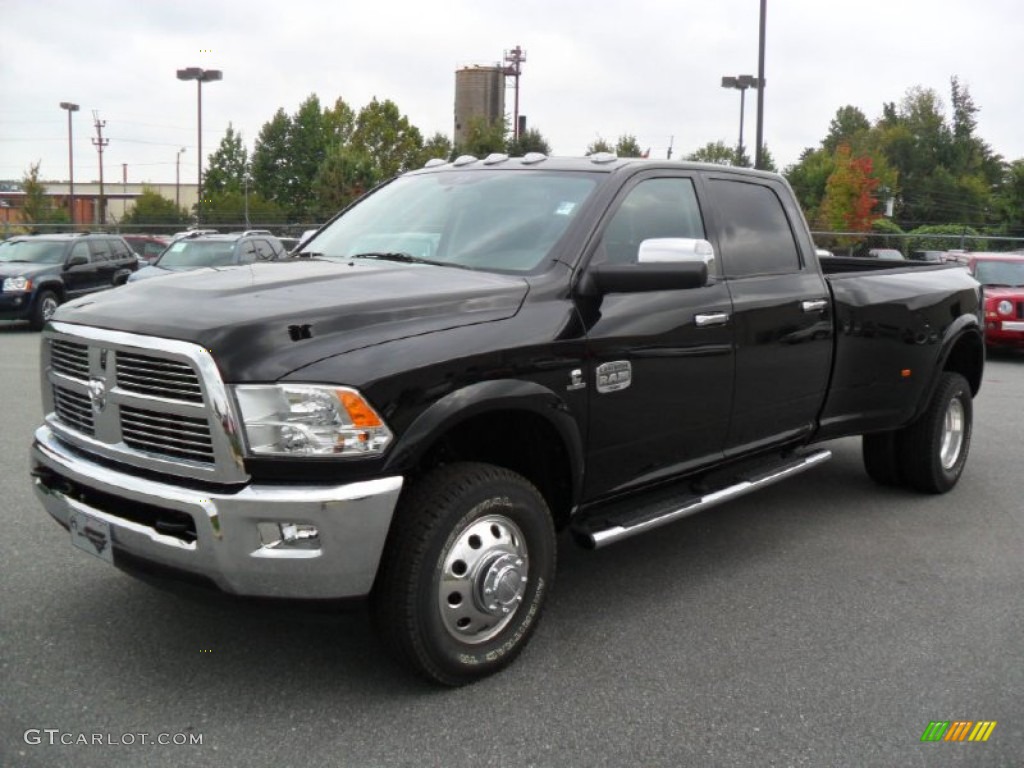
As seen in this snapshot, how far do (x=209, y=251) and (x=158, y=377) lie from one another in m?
16.1

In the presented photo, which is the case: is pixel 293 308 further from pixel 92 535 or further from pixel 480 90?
pixel 480 90

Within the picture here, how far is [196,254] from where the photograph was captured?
61.3 ft

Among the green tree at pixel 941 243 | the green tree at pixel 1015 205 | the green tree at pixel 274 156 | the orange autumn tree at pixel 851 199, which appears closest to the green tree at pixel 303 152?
the green tree at pixel 274 156

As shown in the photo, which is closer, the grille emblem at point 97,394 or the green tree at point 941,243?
the grille emblem at point 97,394

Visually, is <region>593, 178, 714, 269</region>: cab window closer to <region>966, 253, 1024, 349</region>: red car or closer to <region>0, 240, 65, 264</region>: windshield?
<region>966, 253, 1024, 349</region>: red car

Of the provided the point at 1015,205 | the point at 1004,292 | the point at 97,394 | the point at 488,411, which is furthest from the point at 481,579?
the point at 1015,205

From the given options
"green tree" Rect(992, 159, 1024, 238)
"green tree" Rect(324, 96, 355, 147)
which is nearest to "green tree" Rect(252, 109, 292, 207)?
"green tree" Rect(324, 96, 355, 147)

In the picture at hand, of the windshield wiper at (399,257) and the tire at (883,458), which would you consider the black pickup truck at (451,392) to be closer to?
the windshield wiper at (399,257)

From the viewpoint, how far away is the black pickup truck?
3.29 meters

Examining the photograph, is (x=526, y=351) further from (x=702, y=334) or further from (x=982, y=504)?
(x=982, y=504)

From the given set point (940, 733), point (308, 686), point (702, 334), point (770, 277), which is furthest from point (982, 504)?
point (308, 686)

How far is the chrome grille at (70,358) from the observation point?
3738mm

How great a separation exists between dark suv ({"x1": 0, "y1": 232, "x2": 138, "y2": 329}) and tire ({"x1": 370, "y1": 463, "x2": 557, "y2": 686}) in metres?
14.8

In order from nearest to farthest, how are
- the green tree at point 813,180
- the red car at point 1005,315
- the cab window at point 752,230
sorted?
1. the cab window at point 752,230
2. the red car at point 1005,315
3. the green tree at point 813,180
